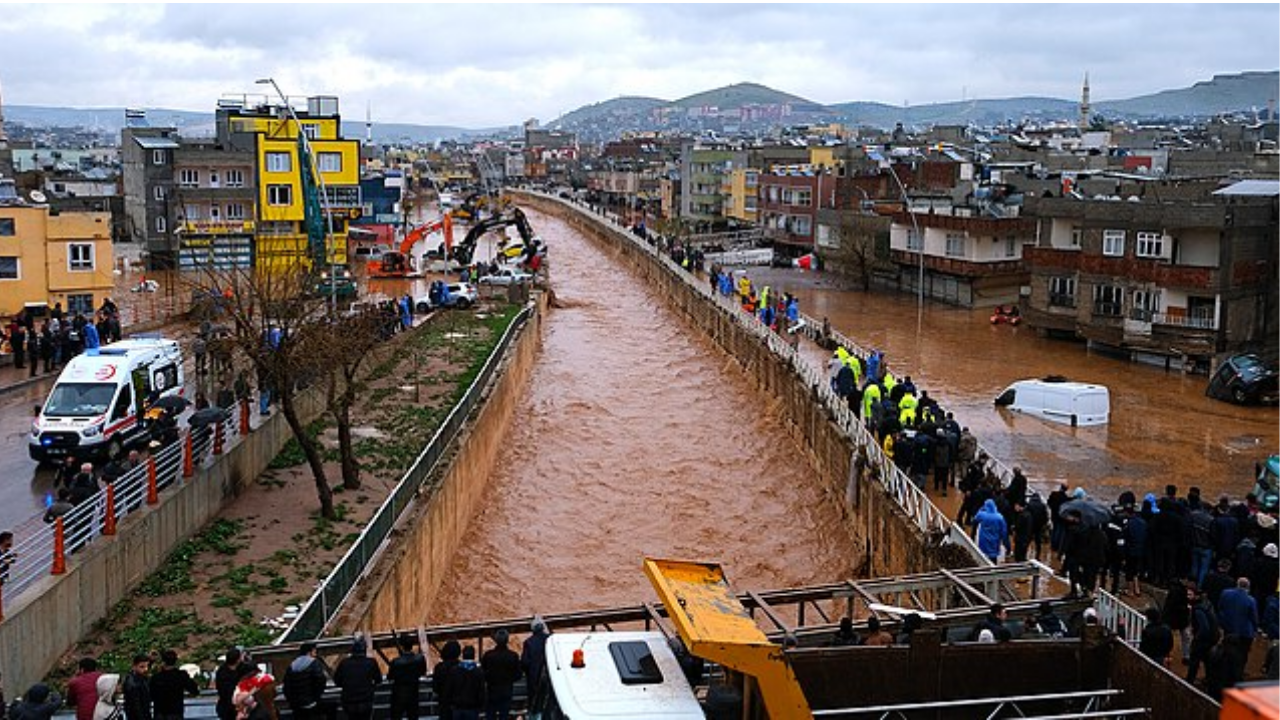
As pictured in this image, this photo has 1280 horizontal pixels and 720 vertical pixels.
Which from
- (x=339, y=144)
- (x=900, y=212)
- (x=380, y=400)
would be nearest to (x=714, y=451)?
(x=380, y=400)

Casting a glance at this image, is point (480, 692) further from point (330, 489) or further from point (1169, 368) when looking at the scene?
point (1169, 368)

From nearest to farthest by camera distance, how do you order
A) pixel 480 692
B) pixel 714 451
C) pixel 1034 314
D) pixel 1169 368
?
1. pixel 480 692
2. pixel 714 451
3. pixel 1169 368
4. pixel 1034 314

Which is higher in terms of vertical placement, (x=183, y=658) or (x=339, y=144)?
(x=339, y=144)

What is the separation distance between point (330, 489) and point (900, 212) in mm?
41378

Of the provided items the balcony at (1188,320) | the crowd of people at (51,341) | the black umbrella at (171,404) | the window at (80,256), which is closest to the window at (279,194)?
the window at (80,256)

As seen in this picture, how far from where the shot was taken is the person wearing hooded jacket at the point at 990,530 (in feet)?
56.0

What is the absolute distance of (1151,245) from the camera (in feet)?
131

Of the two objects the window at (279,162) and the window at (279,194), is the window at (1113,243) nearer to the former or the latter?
the window at (279,194)

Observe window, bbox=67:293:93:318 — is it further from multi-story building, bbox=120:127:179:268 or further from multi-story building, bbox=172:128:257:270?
multi-story building, bbox=120:127:179:268

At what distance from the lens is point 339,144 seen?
6450 centimetres

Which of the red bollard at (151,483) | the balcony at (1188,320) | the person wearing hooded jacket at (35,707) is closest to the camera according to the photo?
the person wearing hooded jacket at (35,707)

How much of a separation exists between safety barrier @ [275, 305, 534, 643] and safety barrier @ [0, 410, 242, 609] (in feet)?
9.77

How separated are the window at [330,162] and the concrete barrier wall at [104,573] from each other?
143ft

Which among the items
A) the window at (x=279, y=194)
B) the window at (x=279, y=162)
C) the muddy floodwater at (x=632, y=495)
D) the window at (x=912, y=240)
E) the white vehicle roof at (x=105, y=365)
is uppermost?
the window at (x=279, y=162)
